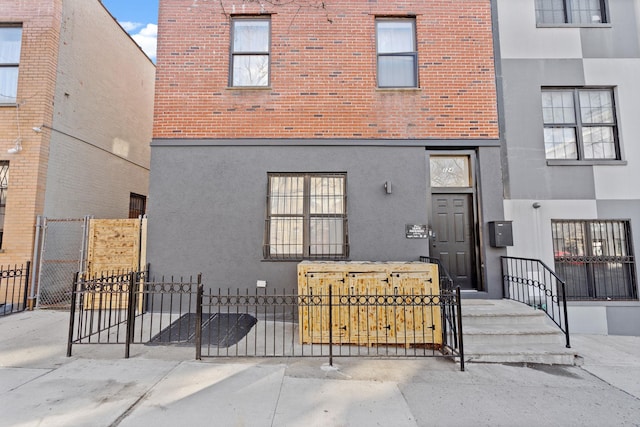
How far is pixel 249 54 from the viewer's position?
24.0 ft

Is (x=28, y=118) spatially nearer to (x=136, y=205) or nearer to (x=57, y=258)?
(x=57, y=258)

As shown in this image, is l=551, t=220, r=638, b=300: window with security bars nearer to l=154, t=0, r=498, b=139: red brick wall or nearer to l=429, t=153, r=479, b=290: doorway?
l=429, t=153, r=479, b=290: doorway

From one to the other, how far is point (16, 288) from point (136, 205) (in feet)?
16.3

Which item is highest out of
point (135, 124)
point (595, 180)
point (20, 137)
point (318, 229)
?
point (135, 124)

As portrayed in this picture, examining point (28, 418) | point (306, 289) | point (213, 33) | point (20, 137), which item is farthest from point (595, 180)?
point (20, 137)

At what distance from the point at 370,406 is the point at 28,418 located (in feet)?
11.1

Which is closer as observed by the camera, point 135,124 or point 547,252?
point 547,252

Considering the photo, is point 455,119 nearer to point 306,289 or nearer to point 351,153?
point 351,153

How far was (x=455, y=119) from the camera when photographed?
7.11 metres

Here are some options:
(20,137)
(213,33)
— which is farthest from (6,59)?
(213,33)

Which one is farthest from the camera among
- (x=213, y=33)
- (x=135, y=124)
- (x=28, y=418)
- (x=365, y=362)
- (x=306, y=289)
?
(x=135, y=124)

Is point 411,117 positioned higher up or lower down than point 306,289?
higher up

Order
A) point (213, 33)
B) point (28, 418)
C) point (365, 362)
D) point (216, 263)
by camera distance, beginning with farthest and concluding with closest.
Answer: point (213, 33) → point (216, 263) → point (365, 362) → point (28, 418)

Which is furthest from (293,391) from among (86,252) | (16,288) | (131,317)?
(16,288)
